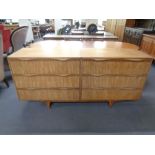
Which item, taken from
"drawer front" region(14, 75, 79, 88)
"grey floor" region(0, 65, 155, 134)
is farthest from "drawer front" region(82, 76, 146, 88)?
"grey floor" region(0, 65, 155, 134)

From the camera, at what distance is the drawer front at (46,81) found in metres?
1.59

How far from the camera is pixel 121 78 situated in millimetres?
1632

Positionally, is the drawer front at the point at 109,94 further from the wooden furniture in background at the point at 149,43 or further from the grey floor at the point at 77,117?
the wooden furniture in background at the point at 149,43

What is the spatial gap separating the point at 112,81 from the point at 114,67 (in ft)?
0.63

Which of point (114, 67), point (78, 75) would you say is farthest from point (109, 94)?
point (78, 75)

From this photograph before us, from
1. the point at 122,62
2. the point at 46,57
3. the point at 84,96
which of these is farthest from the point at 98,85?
the point at 46,57

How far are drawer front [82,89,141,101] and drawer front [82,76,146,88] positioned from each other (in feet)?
0.25

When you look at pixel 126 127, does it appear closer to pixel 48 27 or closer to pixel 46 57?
pixel 46 57

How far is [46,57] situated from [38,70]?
0.63 ft

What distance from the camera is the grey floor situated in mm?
1553

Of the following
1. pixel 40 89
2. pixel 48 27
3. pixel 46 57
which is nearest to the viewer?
pixel 46 57

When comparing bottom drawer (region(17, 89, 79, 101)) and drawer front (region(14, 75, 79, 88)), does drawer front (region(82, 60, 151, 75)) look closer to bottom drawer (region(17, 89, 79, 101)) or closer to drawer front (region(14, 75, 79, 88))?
drawer front (region(14, 75, 79, 88))

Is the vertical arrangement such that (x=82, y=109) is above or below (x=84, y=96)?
below

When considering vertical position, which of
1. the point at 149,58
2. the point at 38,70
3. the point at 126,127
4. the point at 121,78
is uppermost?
the point at 149,58
